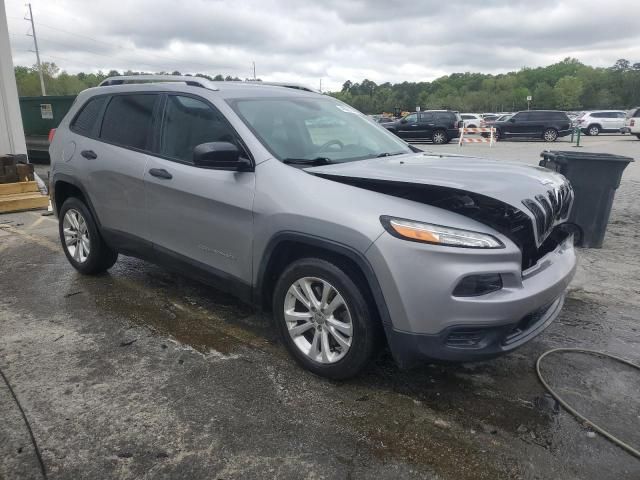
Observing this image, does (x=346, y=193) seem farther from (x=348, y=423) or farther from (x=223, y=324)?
(x=223, y=324)

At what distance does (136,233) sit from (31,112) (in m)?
12.8

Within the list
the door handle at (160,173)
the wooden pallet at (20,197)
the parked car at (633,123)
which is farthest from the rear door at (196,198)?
the parked car at (633,123)

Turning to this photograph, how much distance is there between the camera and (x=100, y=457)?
248 centimetres

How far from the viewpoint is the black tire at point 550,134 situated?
27.6 m

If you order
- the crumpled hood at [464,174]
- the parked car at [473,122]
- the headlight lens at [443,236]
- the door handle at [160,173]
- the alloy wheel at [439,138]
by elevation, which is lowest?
the alloy wheel at [439,138]

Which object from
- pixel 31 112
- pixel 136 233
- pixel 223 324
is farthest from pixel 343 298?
pixel 31 112

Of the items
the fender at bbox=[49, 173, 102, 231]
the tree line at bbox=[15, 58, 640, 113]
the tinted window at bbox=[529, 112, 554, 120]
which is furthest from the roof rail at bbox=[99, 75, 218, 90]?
the tree line at bbox=[15, 58, 640, 113]

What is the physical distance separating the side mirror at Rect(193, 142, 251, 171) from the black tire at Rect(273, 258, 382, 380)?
0.75m

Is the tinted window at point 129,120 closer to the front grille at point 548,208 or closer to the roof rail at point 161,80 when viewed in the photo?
the roof rail at point 161,80

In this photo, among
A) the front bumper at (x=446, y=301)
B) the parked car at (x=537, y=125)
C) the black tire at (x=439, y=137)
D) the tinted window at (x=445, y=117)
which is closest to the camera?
the front bumper at (x=446, y=301)

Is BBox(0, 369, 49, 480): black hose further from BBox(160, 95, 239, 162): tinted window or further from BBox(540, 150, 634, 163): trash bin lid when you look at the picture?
BBox(540, 150, 634, 163): trash bin lid

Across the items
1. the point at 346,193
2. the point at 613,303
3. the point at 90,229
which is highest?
the point at 346,193

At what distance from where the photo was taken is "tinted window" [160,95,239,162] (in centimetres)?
360

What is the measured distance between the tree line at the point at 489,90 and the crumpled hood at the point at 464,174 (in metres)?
79.9
